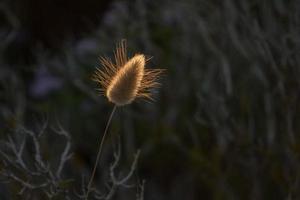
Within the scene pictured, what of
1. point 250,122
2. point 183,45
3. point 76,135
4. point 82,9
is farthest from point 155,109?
point 82,9

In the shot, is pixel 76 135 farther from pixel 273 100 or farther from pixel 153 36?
pixel 273 100

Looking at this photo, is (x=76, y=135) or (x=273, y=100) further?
(x=76, y=135)

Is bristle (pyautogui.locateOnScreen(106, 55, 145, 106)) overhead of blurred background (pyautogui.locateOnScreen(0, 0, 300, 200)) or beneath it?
beneath

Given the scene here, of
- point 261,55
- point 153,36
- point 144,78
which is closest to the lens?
point 144,78

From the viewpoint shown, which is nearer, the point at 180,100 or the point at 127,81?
the point at 127,81

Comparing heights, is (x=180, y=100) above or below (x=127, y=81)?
above

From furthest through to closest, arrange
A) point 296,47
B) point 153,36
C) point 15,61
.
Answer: point 15,61
point 153,36
point 296,47

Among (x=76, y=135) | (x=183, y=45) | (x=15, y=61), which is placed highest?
(x=15, y=61)

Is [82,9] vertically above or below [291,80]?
above

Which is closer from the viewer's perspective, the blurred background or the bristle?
the bristle
